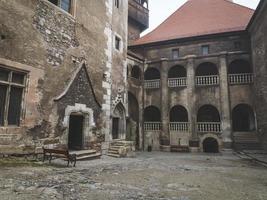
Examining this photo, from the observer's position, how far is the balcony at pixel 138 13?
23448mm

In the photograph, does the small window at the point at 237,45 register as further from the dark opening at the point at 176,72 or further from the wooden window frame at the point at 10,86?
the wooden window frame at the point at 10,86

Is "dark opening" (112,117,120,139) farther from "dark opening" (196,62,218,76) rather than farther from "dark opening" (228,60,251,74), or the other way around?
"dark opening" (228,60,251,74)

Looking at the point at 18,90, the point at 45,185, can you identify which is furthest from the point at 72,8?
the point at 45,185

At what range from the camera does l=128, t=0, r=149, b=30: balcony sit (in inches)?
923

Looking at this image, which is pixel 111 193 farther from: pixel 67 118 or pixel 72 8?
pixel 72 8

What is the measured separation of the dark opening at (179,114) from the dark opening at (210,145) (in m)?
3.03

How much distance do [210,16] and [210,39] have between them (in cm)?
416

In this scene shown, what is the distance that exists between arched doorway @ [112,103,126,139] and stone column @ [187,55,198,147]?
6.70m

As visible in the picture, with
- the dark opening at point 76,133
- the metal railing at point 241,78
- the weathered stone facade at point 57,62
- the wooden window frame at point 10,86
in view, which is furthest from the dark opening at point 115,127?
the metal railing at point 241,78

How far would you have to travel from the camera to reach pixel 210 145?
1917cm

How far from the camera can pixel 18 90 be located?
28.1ft

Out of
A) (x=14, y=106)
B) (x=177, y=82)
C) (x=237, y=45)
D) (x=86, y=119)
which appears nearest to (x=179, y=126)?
(x=177, y=82)

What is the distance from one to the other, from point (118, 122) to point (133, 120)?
5.13 metres

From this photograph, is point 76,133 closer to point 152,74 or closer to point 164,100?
point 164,100
